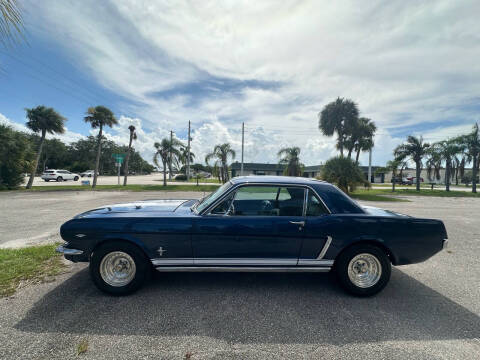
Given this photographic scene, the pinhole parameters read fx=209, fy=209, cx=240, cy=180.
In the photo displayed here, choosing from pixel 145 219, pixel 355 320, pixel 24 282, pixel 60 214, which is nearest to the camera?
pixel 355 320

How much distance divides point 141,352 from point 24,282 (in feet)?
8.00

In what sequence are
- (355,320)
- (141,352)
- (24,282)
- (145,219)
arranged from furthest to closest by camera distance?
(24,282), (145,219), (355,320), (141,352)

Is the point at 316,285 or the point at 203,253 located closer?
the point at 203,253

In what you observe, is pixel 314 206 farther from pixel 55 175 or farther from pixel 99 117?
pixel 55 175

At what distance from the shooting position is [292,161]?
837 inches

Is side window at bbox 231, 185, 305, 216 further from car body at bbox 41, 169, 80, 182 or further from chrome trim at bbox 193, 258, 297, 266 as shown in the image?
car body at bbox 41, 169, 80, 182

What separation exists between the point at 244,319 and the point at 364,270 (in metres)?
1.80

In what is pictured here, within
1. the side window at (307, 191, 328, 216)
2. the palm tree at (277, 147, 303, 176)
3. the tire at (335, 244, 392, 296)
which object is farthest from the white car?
the tire at (335, 244, 392, 296)

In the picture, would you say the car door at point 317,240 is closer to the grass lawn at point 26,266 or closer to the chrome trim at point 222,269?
the chrome trim at point 222,269

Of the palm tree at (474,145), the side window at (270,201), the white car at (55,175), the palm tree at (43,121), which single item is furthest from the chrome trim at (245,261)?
the white car at (55,175)

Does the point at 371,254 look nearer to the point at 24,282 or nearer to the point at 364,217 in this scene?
the point at 364,217

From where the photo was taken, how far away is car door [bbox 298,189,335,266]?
9.04 ft

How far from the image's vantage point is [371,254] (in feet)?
9.30

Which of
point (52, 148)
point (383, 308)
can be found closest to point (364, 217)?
point (383, 308)
